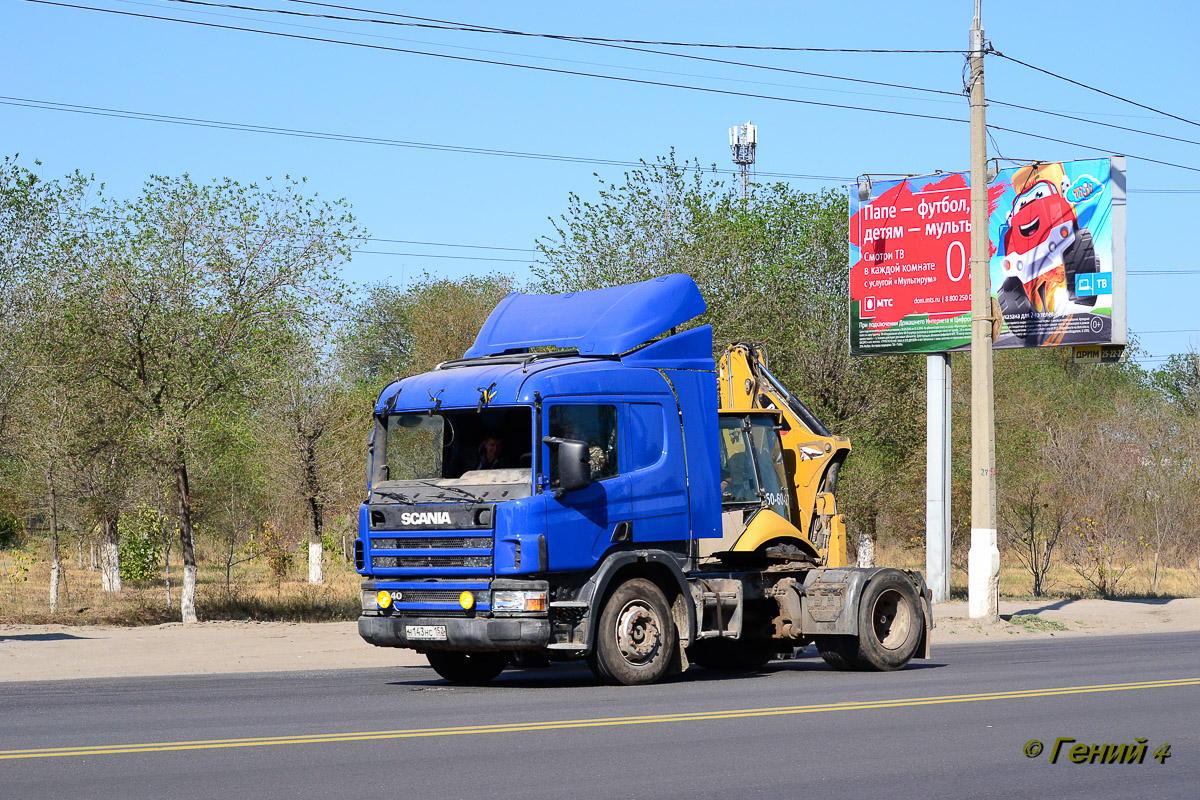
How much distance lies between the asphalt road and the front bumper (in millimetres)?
488

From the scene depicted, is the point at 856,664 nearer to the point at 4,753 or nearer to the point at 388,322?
the point at 4,753

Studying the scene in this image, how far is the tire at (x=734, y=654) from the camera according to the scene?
54.0ft

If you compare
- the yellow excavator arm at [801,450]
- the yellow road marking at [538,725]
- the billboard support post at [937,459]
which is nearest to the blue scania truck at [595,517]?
the yellow excavator arm at [801,450]

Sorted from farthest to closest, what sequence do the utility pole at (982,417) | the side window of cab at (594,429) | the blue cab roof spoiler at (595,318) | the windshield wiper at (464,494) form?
the utility pole at (982,417)
the blue cab roof spoiler at (595,318)
the side window of cab at (594,429)
the windshield wiper at (464,494)

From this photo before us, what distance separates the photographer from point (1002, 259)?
92.3 feet

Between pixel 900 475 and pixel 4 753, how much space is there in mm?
30385

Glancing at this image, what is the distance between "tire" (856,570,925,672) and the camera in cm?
1526

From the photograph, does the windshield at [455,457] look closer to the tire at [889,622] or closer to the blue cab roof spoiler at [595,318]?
the blue cab roof spoiler at [595,318]

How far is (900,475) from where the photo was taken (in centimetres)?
3688

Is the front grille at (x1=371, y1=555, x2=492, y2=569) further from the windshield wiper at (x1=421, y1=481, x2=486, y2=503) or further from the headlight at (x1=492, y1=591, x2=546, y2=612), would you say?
the windshield wiper at (x1=421, y1=481, x2=486, y2=503)

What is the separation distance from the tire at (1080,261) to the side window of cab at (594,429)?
16372 millimetres

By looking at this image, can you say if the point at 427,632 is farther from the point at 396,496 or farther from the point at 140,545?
the point at 140,545

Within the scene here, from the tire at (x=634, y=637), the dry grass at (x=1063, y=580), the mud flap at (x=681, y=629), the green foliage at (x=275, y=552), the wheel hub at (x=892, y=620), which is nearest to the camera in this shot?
the tire at (x=634, y=637)

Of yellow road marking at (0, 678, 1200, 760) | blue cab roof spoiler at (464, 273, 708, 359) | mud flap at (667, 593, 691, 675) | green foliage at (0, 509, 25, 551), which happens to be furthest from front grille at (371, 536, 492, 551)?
green foliage at (0, 509, 25, 551)
